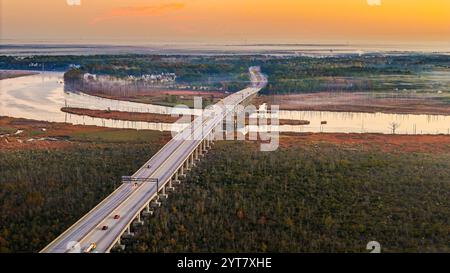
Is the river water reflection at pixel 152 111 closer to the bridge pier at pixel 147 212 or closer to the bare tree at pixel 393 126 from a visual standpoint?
the bare tree at pixel 393 126

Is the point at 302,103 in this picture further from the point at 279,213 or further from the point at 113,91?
the point at 279,213

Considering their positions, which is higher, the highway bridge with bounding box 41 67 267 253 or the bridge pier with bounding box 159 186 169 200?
the highway bridge with bounding box 41 67 267 253

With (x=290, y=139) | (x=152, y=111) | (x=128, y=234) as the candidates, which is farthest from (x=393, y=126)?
(x=128, y=234)

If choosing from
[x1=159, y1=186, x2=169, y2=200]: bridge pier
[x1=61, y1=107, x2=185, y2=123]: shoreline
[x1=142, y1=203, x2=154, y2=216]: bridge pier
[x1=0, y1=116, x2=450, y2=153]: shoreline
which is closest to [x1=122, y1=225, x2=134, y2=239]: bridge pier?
[x1=142, y1=203, x2=154, y2=216]: bridge pier

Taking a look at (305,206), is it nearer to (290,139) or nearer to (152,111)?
(290,139)

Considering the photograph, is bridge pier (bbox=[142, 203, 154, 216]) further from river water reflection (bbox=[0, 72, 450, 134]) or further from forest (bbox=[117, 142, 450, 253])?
river water reflection (bbox=[0, 72, 450, 134])

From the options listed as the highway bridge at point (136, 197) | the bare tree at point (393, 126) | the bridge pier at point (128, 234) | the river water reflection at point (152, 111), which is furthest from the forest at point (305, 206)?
the river water reflection at point (152, 111)
